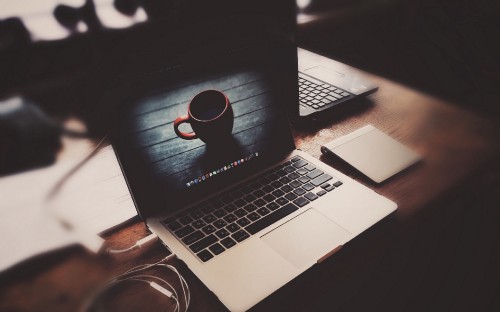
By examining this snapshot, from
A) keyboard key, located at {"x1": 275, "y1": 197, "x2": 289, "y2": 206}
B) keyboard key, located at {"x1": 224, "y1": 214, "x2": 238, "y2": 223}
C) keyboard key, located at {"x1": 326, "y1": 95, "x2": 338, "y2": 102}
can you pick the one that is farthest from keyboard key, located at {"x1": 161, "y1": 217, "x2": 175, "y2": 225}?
keyboard key, located at {"x1": 326, "y1": 95, "x2": 338, "y2": 102}

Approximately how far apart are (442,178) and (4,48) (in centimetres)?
251

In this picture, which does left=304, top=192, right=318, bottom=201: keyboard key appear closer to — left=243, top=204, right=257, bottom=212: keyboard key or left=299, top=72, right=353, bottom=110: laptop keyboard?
left=243, top=204, right=257, bottom=212: keyboard key

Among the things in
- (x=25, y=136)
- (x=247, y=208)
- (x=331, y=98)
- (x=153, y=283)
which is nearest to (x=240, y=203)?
Answer: (x=247, y=208)

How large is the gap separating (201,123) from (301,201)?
0.25m

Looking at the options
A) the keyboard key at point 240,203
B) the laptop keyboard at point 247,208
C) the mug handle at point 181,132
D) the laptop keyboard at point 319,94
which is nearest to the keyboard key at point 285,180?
the laptop keyboard at point 247,208

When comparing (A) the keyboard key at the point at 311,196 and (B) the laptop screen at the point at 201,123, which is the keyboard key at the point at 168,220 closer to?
(B) the laptop screen at the point at 201,123

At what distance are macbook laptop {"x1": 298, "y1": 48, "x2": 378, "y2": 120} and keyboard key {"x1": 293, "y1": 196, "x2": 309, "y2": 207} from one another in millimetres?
322

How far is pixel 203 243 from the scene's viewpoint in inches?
26.0

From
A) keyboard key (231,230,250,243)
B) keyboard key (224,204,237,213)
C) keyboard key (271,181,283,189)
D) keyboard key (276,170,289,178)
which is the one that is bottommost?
keyboard key (271,181,283,189)

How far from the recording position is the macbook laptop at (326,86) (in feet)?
3.41

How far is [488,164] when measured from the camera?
83 centimetres

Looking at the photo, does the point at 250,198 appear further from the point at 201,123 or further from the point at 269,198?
the point at 201,123

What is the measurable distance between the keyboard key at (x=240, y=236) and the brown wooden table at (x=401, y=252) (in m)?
0.10

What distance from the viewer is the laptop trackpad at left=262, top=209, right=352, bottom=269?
63 centimetres
